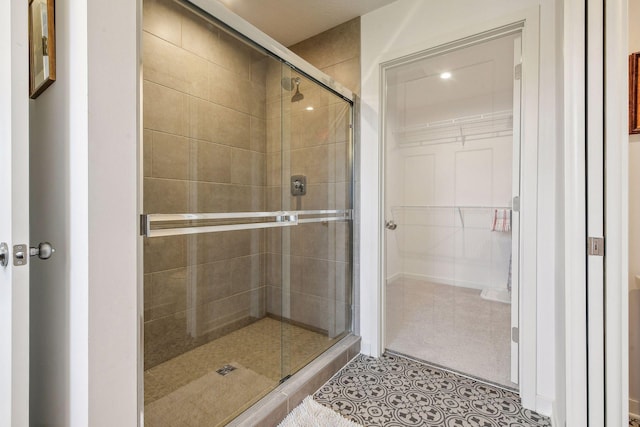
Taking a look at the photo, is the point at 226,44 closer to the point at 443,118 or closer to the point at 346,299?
the point at 346,299

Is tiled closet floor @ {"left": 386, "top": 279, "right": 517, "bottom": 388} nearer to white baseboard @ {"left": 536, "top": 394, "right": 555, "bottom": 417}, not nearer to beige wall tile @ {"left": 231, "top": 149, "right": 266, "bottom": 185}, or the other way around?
white baseboard @ {"left": 536, "top": 394, "right": 555, "bottom": 417}

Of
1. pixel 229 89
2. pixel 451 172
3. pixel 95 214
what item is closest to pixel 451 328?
pixel 451 172

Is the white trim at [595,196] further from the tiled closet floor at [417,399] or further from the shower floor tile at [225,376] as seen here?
the shower floor tile at [225,376]

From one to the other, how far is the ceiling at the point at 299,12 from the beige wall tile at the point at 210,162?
1147 mm

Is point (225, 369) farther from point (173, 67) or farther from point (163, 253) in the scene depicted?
point (173, 67)

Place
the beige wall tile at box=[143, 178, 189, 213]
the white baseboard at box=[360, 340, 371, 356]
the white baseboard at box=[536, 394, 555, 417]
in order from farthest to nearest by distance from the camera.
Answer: the white baseboard at box=[360, 340, 371, 356], the white baseboard at box=[536, 394, 555, 417], the beige wall tile at box=[143, 178, 189, 213]

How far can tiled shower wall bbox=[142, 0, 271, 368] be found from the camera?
1.30m

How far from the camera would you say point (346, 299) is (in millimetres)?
2223

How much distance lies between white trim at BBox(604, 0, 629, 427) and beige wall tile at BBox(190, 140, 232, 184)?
1647 millimetres

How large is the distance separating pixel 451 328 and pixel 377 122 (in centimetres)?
189

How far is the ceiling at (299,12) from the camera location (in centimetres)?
200

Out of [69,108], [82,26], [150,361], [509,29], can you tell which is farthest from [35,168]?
[509,29]

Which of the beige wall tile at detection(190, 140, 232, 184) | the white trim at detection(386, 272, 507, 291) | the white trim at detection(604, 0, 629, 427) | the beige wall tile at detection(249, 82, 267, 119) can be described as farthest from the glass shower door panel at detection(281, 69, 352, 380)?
the white trim at detection(604, 0, 629, 427)
